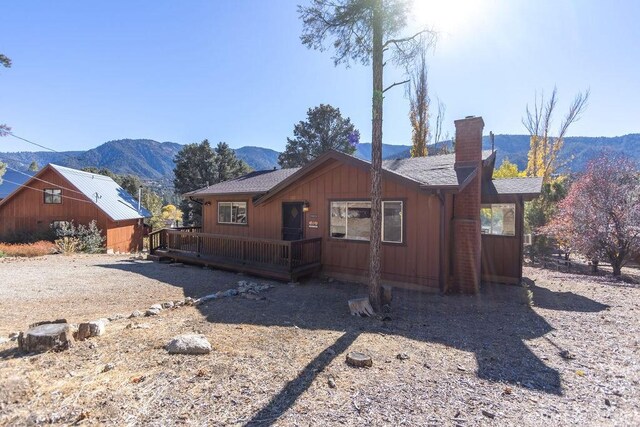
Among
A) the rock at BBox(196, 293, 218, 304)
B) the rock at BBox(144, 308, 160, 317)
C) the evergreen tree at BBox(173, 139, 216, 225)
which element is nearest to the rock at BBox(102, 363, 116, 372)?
the rock at BBox(144, 308, 160, 317)

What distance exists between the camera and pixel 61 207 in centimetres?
2066

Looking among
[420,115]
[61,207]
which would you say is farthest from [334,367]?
[61,207]

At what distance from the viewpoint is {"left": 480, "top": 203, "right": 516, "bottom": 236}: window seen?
29.1ft

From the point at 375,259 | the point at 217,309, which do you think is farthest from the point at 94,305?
the point at 375,259

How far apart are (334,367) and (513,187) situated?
8.20m

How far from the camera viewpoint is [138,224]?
23641 mm

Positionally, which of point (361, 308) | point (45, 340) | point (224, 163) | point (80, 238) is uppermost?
→ point (224, 163)

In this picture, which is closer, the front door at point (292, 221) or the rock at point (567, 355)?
the rock at point (567, 355)

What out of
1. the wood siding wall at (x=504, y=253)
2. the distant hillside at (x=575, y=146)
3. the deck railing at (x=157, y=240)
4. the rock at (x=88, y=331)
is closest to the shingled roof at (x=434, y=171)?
the wood siding wall at (x=504, y=253)

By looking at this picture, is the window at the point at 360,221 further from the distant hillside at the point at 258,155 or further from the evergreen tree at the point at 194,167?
the distant hillside at the point at 258,155

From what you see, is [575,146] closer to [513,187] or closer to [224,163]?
[513,187]

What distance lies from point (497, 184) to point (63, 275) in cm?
1379

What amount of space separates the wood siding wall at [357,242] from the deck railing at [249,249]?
65 cm

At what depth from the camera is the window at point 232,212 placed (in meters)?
12.3
